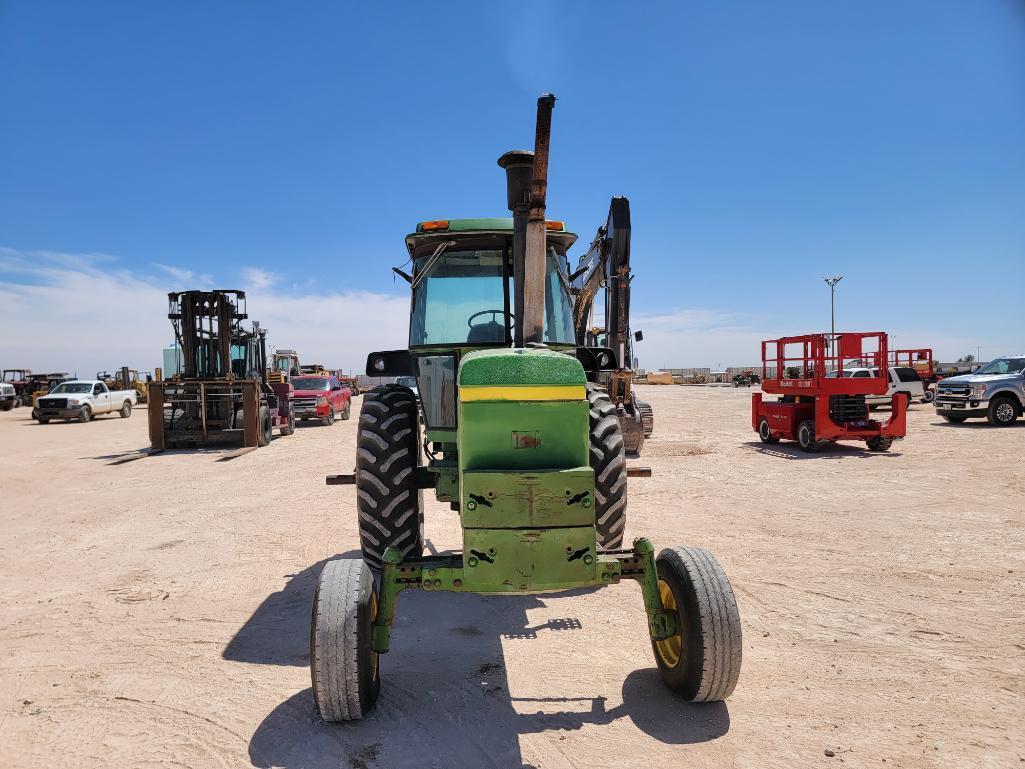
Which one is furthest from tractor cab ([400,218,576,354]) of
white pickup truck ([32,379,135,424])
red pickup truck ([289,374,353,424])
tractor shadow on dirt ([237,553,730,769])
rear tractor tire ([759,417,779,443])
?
white pickup truck ([32,379,135,424])

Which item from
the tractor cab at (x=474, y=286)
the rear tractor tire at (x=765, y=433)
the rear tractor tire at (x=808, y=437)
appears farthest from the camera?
the rear tractor tire at (x=765, y=433)

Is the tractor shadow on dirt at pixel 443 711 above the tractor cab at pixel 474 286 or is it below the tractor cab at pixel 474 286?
below

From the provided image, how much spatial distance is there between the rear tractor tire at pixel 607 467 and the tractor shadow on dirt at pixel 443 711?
2.64 ft

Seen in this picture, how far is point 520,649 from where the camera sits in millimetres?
4383

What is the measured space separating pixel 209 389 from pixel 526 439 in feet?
48.7

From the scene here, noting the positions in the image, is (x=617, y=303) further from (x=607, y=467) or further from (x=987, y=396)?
(x=987, y=396)

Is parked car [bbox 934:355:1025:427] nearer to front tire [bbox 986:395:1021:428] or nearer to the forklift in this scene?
front tire [bbox 986:395:1021:428]

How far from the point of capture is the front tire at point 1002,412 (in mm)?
18766

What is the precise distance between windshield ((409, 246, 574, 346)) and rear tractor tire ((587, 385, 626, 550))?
2.54 ft

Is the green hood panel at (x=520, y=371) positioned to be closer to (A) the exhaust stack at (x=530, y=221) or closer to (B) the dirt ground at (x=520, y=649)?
(A) the exhaust stack at (x=530, y=221)

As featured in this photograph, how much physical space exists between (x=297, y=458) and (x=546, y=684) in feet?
37.7

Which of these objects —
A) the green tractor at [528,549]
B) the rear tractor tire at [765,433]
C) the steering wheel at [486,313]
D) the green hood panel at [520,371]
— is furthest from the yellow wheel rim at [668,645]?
the rear tractor tire at [765,433]

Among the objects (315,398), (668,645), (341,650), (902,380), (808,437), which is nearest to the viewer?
(341,650)

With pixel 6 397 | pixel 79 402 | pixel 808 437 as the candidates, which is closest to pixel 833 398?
pixel 808 437
